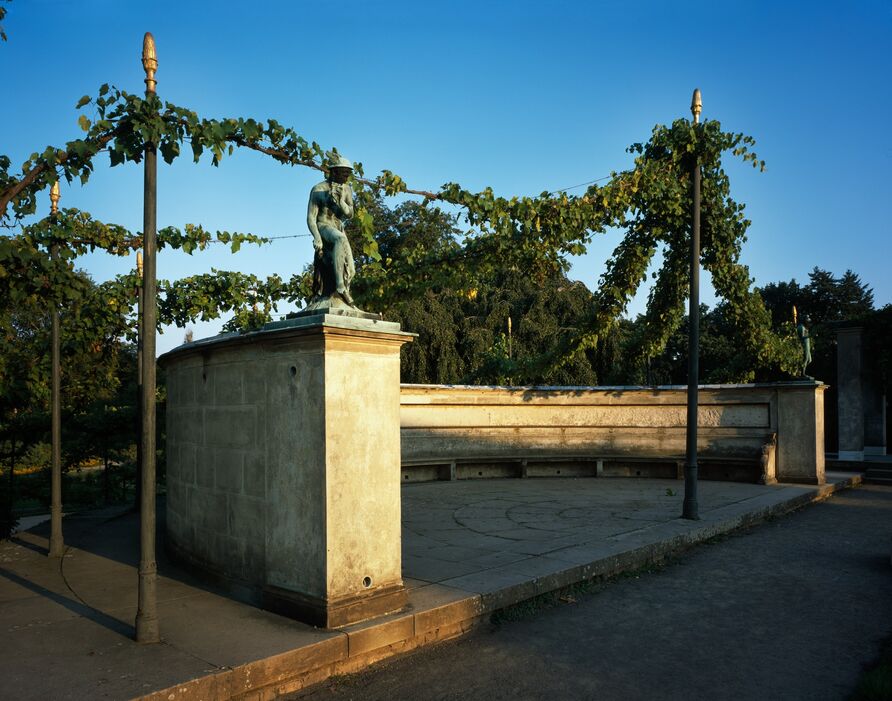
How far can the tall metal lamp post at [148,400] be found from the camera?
181 inches

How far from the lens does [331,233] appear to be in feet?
18.1

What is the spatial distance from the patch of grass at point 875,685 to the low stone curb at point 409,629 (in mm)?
2589

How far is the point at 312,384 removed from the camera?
201 inches

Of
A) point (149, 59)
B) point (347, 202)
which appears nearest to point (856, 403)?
point (347, 202)

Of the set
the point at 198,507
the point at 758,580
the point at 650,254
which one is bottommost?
the point at 758,580

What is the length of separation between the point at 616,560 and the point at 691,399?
3659 millimetres

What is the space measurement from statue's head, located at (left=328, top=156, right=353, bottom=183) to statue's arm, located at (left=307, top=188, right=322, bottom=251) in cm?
20

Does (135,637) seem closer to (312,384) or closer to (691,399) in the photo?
(312,384)

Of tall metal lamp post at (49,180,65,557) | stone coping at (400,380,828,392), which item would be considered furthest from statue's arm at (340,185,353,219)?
stone coping at (400,380,828,392)

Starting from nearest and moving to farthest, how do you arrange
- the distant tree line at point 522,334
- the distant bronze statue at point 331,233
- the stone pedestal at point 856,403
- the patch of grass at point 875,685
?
the patch of grass at point 875,685
the distant bronze statue at point 331,233
the stone pedestal at point 856,403
the distant tree line at point 522,334

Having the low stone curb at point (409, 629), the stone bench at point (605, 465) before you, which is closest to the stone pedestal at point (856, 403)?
the stone bench at point (605, 465)

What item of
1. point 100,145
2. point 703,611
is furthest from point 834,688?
point 100,145

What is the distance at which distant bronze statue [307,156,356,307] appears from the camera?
218 inches

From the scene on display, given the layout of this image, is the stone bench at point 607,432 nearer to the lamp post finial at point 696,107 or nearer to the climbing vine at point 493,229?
the climbing vine at point 493,229
